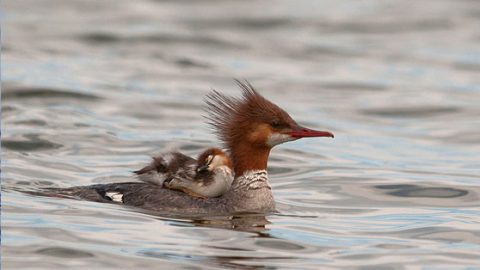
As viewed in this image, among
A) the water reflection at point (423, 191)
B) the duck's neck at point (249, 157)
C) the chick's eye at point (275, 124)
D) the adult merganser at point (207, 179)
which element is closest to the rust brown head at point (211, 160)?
the adult merganser at point (207, 179)

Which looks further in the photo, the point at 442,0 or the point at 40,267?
the point at 442,0

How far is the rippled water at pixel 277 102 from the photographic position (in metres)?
9.61

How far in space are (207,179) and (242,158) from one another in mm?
353

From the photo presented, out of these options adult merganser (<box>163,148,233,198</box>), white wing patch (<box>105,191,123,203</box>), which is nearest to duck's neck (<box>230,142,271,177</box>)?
adult merganser (<box>163,148,233,198</box>)

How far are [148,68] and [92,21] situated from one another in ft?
14.8

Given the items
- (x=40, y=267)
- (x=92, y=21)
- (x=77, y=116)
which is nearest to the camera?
(x=40, y=267)

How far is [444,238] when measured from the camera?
10219 millimetres

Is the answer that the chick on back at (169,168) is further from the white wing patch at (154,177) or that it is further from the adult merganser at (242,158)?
the adult merganser at (242,158)

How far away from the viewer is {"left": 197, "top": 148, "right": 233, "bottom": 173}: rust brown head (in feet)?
34.8

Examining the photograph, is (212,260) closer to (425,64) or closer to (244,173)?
(244,173)

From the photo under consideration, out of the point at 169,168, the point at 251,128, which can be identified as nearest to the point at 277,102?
the point at 169,168

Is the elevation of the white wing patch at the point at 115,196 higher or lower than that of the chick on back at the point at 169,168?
lower

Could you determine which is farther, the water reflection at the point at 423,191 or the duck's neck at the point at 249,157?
the water reflection at the point at 423,191

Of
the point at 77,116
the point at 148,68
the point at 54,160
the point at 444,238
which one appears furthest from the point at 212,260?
the point at 148,68
